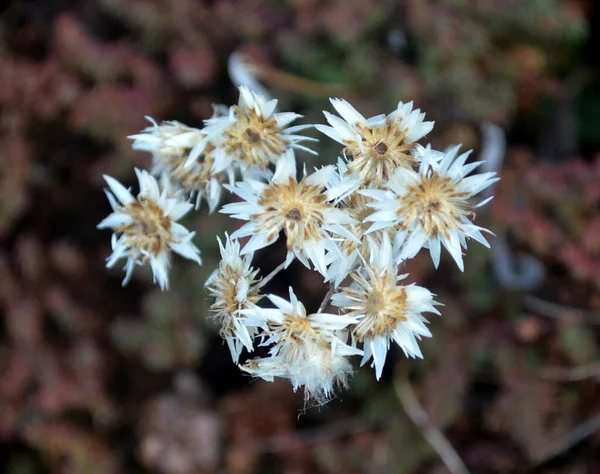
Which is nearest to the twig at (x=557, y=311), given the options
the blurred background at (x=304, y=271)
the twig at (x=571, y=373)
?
→ the blurred background at (x=304, y=271)

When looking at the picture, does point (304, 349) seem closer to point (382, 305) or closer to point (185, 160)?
point (382, 305)

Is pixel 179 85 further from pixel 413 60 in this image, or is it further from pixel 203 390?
pixel 203 390

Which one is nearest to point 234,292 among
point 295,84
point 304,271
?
point 304,271

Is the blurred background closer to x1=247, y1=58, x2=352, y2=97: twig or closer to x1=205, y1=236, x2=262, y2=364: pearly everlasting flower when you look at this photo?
x1=247, y1=58, x2=352, y2=97: twig

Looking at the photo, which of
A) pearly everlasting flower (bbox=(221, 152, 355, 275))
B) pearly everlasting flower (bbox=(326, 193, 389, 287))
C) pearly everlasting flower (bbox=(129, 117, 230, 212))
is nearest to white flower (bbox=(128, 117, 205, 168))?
pearly everlasting flower (bbox=(129, 117, 230, 212))

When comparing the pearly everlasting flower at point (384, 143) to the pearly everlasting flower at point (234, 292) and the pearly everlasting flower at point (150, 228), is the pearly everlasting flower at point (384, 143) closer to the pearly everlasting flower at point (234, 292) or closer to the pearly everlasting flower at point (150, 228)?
the pearly everlasting flower at point (234, 292)

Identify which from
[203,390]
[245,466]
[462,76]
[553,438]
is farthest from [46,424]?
[462,76]

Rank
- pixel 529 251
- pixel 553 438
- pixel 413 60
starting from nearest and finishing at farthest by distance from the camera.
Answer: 1. pixel 553 438
2. pixel 529 251
3. pixel 413 60
